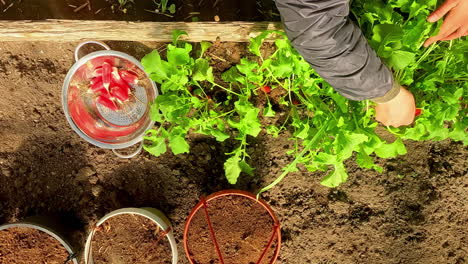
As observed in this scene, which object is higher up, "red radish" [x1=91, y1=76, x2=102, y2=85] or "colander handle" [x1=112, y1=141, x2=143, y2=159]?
"red radish" [x1=91, y1=76, x2=102, y2=85]

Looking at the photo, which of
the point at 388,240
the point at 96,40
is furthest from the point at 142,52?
the point at 388,240

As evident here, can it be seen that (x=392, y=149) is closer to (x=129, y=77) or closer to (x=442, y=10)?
(x=442, y=10)

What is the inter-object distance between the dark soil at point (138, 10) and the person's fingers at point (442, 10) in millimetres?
657

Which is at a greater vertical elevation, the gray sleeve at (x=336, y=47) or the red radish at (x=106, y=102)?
the gray sleeve at (x=336, y=47)

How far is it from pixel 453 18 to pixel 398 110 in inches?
13.0

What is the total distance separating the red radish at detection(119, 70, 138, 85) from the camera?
1.66 metres

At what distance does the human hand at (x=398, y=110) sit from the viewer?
124 cm

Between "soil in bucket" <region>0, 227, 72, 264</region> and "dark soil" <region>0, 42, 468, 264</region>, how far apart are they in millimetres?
124

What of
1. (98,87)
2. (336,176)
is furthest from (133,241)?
(336,176)

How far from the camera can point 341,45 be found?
101cm

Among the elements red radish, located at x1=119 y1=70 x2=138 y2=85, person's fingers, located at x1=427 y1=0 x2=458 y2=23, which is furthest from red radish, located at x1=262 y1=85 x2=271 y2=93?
person's fingers, located at x1=427 y1=0 x2=458 y2=23

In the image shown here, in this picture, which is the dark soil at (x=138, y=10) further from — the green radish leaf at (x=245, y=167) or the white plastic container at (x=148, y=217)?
the white plastic container at (x=148, y=217)

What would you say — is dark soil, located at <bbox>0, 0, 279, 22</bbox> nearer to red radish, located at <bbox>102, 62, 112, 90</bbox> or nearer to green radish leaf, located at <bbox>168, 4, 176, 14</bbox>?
green radish leaf, located at <bbox>168, 4, 176, 14</bbox>

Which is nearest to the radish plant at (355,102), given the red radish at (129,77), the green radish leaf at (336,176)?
the green radish leaf at (336,176)
